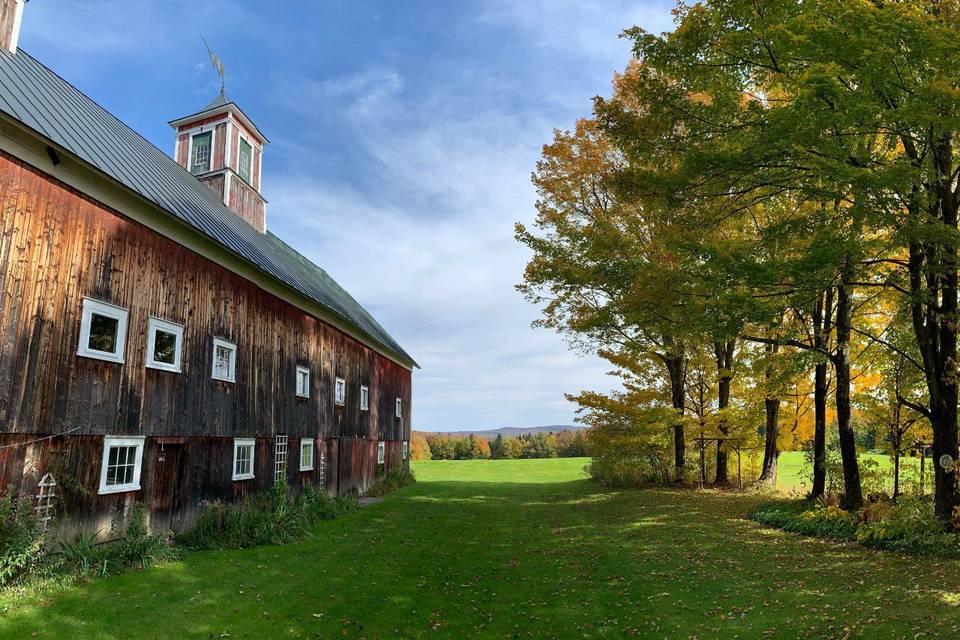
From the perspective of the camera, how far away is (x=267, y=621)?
332 inches

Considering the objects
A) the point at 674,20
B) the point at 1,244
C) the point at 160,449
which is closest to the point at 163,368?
the point at 160,449

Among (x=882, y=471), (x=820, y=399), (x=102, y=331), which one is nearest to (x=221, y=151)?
(x=102, y=331)

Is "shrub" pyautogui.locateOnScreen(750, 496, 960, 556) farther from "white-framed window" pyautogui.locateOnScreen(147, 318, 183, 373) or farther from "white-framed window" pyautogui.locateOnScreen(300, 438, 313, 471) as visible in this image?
"white-framed window" pyautogui.locateOnScreen(147, 318, 183, 373)

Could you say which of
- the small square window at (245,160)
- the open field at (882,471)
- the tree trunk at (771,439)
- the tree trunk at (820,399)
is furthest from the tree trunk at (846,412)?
the small square window at (245,160)

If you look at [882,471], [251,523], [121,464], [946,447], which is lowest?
[251,523]

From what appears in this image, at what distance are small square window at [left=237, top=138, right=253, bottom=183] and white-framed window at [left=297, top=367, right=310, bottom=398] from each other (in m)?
10.2

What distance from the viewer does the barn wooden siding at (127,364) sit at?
9703 mm

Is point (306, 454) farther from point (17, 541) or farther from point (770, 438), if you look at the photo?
point (770, 438)

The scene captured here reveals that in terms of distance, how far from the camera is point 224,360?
15.4m

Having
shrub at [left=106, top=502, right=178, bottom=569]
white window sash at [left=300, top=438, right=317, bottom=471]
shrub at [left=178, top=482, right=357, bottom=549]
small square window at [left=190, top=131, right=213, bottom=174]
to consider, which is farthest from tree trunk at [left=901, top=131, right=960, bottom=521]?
small square window at [left=190, top=131, right=213, bottom=174]

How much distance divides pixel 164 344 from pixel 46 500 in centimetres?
413

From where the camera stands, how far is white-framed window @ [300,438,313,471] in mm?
19891

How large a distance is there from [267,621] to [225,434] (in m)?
7.73

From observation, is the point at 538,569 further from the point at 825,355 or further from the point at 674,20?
the point at 674,20
